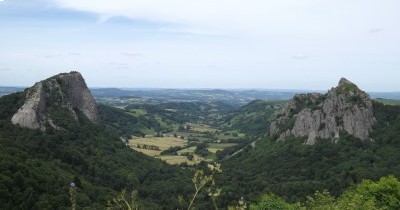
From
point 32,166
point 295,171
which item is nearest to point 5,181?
point 32,166

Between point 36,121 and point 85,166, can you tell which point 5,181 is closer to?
point 85,166

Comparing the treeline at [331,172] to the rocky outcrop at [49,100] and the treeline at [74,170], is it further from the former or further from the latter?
the rocky outcrop at [49,100]

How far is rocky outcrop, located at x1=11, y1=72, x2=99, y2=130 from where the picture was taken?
160 m

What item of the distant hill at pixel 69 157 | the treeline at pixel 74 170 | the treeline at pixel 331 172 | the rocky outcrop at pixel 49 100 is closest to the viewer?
the treeline at pixel 74 170

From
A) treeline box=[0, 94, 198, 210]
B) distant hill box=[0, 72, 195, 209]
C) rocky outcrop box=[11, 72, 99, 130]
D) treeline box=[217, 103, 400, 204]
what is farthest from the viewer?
rocky outcrop box=[11, 72, 99, 130]

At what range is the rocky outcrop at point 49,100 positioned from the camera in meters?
160

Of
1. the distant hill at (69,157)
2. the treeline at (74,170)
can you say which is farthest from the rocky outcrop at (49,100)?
the treeline at (74,170)

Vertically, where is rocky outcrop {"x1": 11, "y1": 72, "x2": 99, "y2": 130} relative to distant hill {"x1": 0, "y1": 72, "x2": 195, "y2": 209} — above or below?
above

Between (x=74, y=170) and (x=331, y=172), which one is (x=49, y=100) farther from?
(x=331, y=172)

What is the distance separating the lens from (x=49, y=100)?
178625mm

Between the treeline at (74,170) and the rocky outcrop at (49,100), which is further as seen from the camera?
the rocky outcrop at (49,100)

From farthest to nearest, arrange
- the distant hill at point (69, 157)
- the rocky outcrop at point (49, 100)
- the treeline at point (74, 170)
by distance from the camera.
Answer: the rocky outcrop at point (49, 100), the distant hill at point (69, 157), the treeline at point (74, 170)

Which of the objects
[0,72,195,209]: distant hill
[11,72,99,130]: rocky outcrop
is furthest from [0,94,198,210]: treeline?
Result: [11,72,99,130]: rocky outcrop

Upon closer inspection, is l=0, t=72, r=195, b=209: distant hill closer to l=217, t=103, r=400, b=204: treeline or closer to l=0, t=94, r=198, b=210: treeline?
l=0, t=94, r=198, b=210: treeline
